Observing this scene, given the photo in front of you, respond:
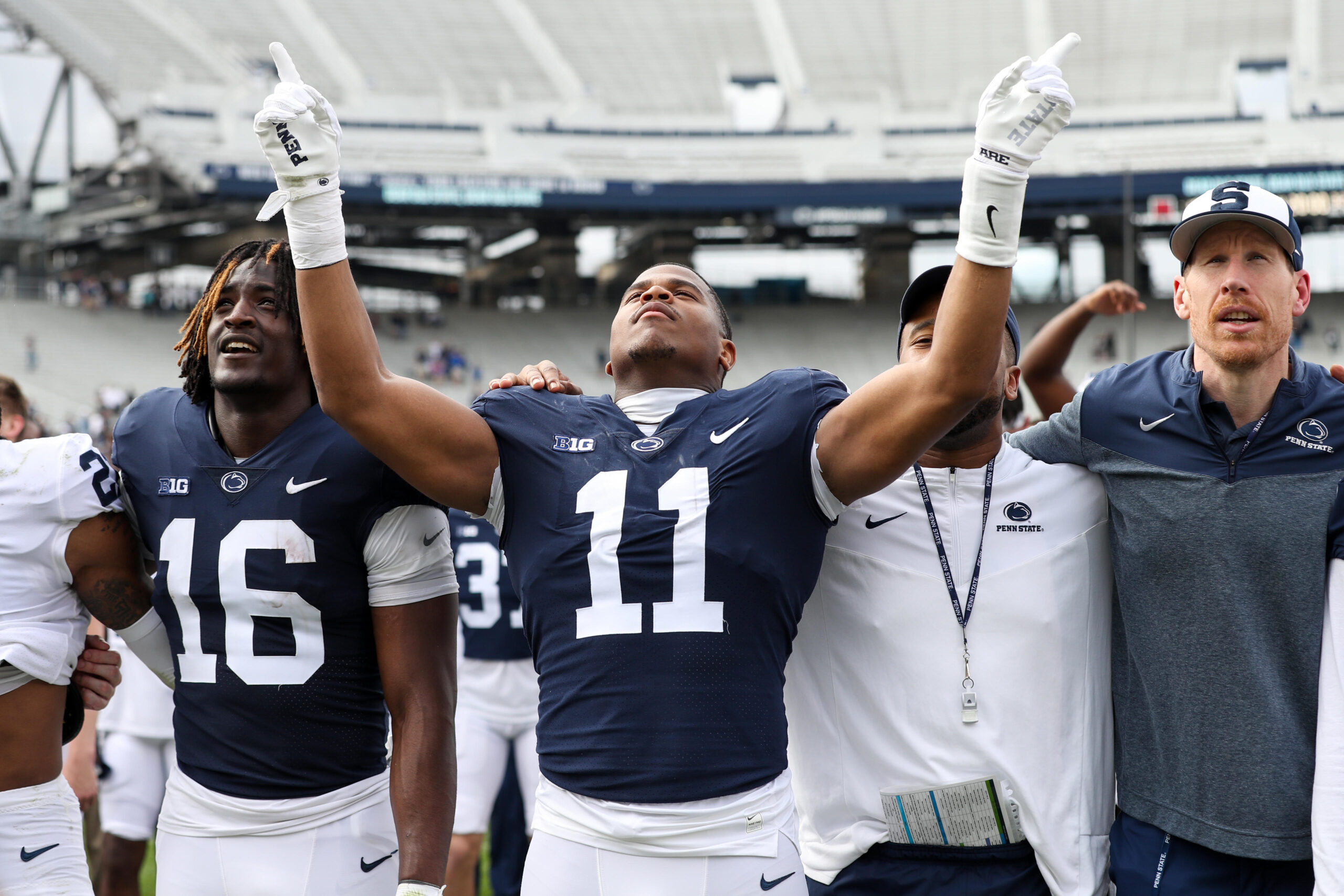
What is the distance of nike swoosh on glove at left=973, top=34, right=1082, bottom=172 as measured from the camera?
2.10m

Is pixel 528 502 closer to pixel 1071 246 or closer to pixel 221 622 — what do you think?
pixel 221 622

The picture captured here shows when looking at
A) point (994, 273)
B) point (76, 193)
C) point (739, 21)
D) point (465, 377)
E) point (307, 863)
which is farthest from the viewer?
point (739, 21)

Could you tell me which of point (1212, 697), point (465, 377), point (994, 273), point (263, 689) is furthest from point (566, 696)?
point (465, 377)

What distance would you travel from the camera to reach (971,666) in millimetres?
2484

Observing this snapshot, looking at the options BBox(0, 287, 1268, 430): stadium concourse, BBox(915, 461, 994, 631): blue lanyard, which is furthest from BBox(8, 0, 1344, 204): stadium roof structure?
BBox(915, 461, 994, 631): blue lanyard

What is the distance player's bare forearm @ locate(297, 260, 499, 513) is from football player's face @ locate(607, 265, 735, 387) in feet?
1.29

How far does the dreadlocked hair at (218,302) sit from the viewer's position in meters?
→ 2.69

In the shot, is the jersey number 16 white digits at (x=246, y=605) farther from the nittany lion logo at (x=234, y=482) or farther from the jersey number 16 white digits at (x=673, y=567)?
the jersey number 16 white digits at (x=673, y=567)

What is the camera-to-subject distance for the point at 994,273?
2133 mm

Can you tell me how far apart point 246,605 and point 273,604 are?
58mm

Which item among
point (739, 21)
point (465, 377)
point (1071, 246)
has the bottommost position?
point (465, 377)

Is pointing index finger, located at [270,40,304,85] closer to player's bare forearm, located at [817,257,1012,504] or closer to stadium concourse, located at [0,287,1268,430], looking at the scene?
player's bare forearm, located at [817,257,1012,504]

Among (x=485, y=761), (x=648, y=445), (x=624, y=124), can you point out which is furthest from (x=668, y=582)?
(x=624, y=124)

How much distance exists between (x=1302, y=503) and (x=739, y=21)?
31351 mm
